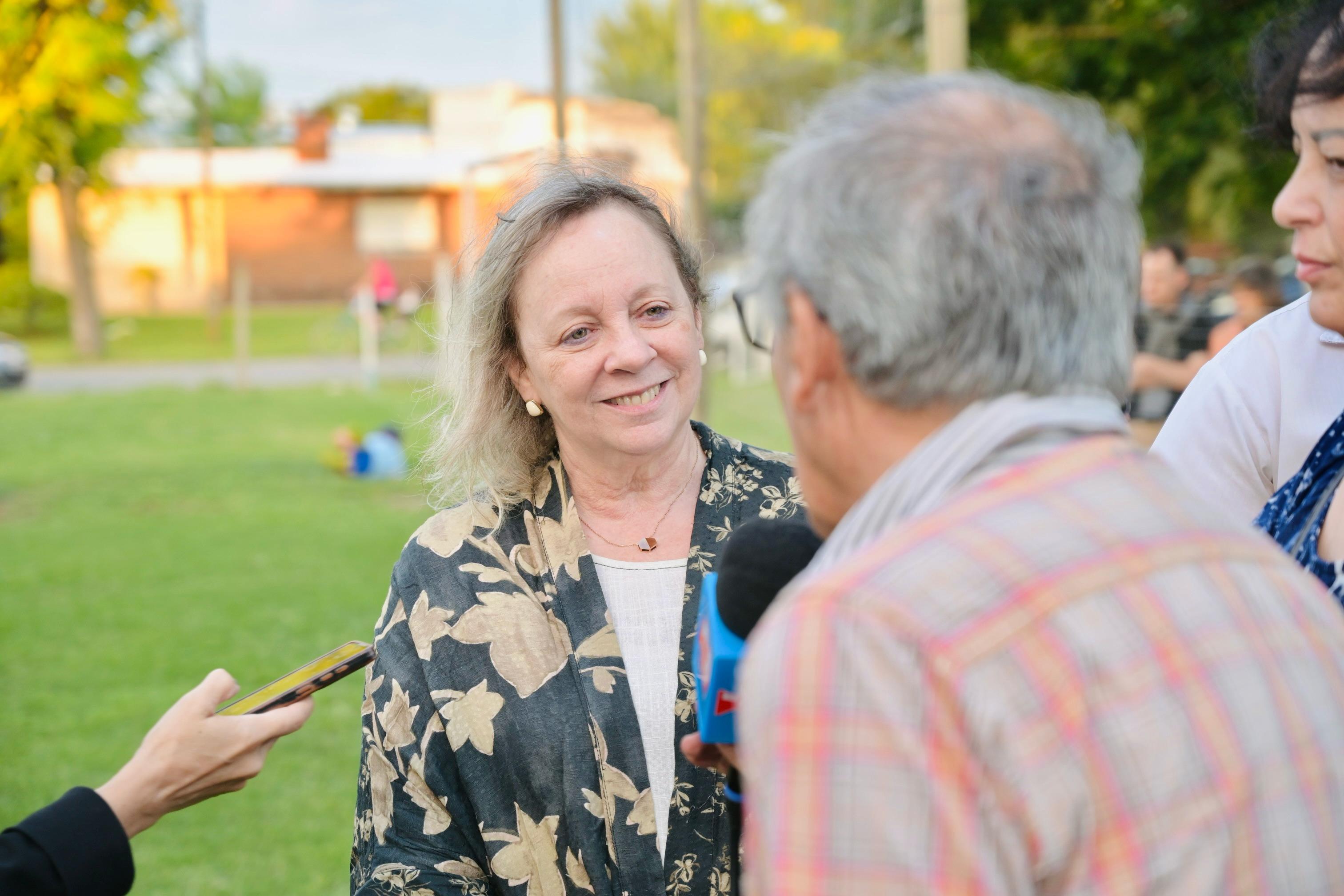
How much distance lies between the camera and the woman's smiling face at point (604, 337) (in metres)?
2.49

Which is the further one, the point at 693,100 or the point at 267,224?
the point at 267,224

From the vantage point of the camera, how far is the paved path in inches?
799

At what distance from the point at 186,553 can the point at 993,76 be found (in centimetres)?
885

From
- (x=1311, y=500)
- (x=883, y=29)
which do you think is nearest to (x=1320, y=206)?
(x=1311, y=500)

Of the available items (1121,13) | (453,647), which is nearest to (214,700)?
(453,647)

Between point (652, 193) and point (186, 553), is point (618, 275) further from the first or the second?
point (186, 553)

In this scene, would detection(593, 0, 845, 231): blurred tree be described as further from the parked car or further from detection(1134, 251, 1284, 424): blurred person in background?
detection(1134, 251, 1284, 424): blurred person in background

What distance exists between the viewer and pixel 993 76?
50.6 inches

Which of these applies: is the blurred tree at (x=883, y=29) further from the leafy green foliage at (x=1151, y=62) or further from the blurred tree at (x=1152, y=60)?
the blurred tree at (x=1152, y=60)

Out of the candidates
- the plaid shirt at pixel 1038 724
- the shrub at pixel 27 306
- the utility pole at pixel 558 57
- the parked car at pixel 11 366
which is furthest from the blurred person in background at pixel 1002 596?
the shrub at pixel 27 306

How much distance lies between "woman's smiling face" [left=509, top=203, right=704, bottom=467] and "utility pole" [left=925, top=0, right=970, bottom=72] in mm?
4418

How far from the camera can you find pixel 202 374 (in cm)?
2248

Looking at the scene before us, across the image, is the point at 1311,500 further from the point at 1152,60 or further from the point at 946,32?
the point at 1152,60

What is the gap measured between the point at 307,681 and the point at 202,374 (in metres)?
22.0
